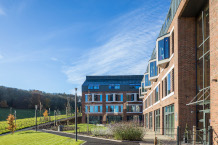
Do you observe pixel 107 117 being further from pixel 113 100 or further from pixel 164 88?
pixel 164 88

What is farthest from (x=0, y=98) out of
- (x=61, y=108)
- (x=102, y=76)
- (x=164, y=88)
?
(x=164, y=88)

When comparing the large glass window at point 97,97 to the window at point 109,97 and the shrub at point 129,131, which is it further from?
the shrub at point 129,131

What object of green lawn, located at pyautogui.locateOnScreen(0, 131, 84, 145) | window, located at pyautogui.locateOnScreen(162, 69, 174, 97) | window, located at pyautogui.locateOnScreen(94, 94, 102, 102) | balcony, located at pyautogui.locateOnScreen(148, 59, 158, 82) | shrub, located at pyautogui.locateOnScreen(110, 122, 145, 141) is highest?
balcony, located at pyautogui.locateOnScreen(148, 59, 158, 82)

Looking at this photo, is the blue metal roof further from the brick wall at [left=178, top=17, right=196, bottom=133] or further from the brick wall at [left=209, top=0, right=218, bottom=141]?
the brick wall at [left=209, top=0, right=218, bottom=141]

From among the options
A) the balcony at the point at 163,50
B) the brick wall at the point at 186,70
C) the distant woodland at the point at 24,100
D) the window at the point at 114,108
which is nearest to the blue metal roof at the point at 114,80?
the window at the point at 114,108

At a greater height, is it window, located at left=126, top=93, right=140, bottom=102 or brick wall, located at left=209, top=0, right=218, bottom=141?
brick wall, located at left=209, top=0, right=218, bottom=141

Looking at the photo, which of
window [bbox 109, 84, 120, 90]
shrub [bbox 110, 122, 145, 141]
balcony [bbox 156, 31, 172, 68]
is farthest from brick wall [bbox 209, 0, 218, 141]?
window [bbox 109, 84, 120, 90]

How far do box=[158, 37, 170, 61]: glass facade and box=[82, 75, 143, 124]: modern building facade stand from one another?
44.3 m

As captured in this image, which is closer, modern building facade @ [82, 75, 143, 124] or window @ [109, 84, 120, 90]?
modern building facade @ [82, 75, 143, 124]

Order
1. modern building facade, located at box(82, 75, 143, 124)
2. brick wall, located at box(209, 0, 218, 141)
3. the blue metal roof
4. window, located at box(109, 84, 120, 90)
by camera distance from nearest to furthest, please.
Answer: brick wall, located at box(209, 0, 218, 141) → modern building facade, located at box(82, 75, 143, 124) → window, located at box(109, 84, 120, 90) → the blue metal roof

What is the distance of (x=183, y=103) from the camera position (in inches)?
749

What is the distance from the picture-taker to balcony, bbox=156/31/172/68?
23141 mm

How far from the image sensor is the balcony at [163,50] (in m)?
23.1

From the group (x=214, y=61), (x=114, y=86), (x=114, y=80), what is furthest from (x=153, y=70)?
(x=114, y=80)
